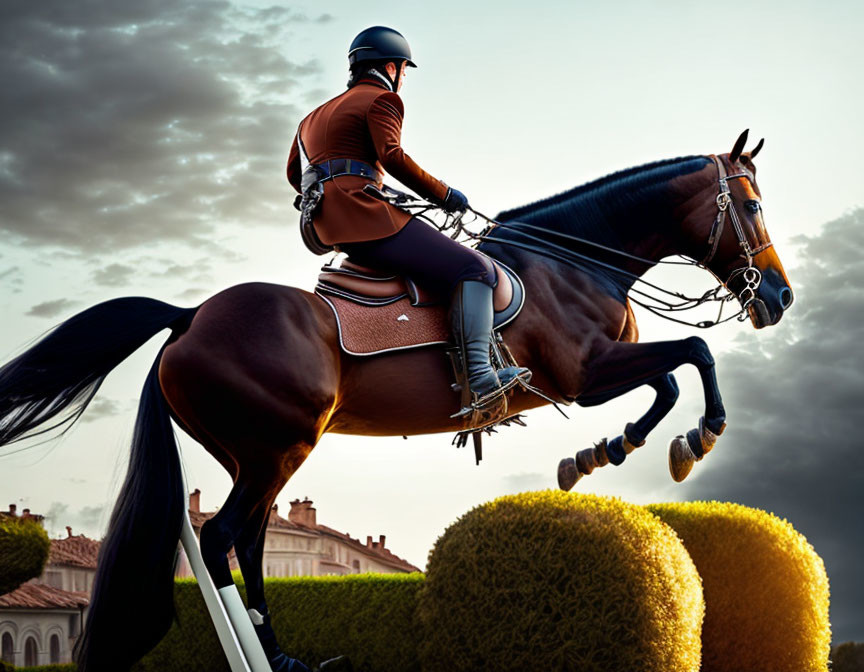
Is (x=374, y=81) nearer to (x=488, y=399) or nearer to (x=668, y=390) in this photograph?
(x=488, y=399)

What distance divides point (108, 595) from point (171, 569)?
0.42 meters

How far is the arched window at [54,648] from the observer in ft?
49.6

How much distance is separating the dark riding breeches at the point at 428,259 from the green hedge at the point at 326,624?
3.54 meters

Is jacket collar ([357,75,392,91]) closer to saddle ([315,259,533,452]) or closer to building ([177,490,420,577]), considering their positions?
A: saddle ([315,259,533,452])

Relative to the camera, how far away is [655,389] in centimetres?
750

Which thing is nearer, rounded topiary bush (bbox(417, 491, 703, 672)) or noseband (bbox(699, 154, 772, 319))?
rounded topiary bush (bbox(417, 491, 703, 672))

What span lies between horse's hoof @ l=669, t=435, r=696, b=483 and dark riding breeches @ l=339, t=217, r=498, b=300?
81.1 inches

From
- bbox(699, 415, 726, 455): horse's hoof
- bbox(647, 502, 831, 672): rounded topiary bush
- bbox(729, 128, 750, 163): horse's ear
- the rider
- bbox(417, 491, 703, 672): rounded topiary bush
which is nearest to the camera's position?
bbox(417, 491, 703, 672): rounded topiary bush

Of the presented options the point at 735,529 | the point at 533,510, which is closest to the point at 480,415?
the point at 533,510

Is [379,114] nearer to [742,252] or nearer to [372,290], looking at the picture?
[372,290]

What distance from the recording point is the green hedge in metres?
9.02

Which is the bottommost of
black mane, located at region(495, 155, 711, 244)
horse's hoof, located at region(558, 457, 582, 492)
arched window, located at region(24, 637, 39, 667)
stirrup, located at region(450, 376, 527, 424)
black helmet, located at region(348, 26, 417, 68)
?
arched window, located at region(24, 637, 39, 667)

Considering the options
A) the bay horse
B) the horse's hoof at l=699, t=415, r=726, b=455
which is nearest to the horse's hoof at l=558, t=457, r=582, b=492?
the bay horse

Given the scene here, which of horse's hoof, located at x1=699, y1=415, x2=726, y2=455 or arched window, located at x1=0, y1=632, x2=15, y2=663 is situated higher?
horse's hoof, located at x1=699, y1=415, x2=726, y2=455
